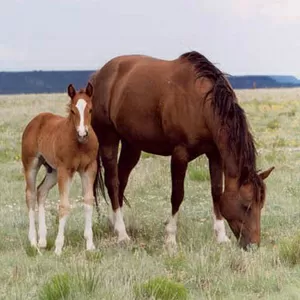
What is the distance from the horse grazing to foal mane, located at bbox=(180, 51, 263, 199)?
4.53 feet

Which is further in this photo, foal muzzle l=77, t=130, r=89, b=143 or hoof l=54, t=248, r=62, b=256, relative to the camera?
hoof l=54, t=248, r=62, b=256

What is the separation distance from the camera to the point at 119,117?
335 inches

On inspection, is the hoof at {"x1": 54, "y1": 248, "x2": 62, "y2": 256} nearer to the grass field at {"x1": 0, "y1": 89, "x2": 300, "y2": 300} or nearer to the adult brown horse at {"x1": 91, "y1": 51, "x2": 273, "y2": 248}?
the grass field at {"x1": 0, "y1": 89, "x2": 300, "y2": 300}

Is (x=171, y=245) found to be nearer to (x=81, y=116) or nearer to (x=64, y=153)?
(x=64, y=153)

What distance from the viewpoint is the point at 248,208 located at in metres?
6.96

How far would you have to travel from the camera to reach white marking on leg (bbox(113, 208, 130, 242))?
8.20 metres

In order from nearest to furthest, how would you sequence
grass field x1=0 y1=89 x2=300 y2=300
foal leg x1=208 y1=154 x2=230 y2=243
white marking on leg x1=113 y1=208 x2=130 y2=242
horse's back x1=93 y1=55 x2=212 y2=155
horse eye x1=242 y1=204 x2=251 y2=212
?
grass field x1=0 y1=89 x2=300 y2=300 < horse eye x1=242 y1=204 x2=251 y2=212 < horse's back x1=93 y1=55 x2=212 y2=155 < foal leg x1=208 y1=154 x2=230 y2=243 < white marking on leg x1=113 y1=208 x2=130 y2=242

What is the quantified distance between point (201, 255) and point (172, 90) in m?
2.28

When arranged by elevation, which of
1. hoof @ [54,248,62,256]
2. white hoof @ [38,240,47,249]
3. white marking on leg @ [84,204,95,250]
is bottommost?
white hoof @ [38,240,47,249]

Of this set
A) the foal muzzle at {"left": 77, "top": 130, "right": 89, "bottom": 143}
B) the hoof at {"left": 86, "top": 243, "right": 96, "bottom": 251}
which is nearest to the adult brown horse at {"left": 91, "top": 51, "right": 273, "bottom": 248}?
the hoof at {"left": 86, "top": 243, "right": 96, "bottom": 251}

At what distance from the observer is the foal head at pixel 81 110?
677 centimetres

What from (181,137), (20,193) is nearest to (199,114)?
(181,137)

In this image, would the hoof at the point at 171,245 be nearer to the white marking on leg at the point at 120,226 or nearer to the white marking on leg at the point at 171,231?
the white marking on leg at the point at 171,231

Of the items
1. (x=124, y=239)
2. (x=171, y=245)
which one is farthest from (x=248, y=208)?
(x=124, y=239)
